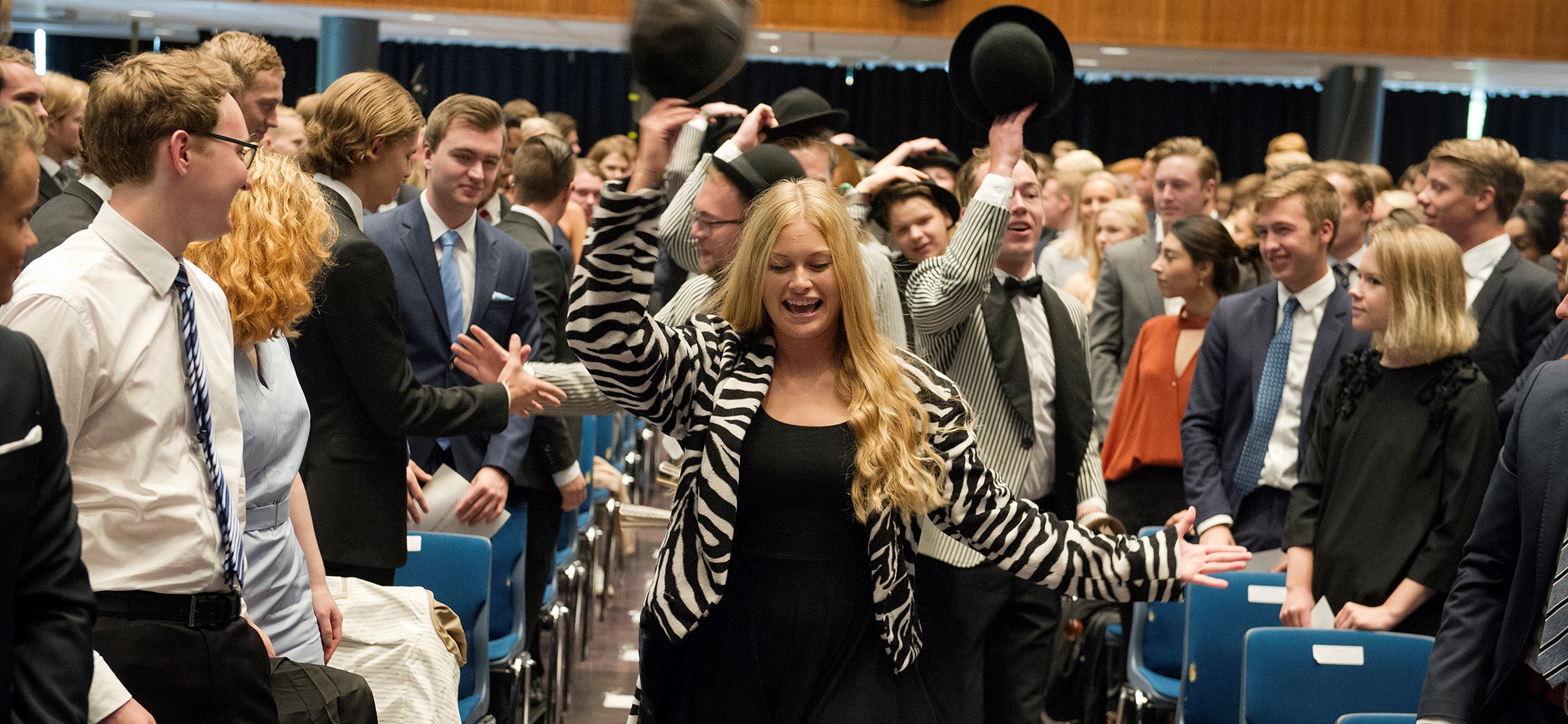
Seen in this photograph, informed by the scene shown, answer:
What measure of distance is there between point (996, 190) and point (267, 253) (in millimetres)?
1571

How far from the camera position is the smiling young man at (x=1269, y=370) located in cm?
397

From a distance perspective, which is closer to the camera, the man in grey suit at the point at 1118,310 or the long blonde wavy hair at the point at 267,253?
the long blonde wavy hair at the point at 267,253

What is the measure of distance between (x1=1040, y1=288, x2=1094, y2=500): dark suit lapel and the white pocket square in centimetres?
268

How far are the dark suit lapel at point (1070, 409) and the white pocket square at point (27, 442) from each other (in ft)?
8.80

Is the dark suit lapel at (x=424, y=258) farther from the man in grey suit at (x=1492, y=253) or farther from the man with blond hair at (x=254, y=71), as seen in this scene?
the man in grey suit at (x=1492, y=253)

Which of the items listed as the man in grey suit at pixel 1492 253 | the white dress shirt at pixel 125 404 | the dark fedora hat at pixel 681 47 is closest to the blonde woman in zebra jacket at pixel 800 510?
the dark fedora hat at pixel 681 47

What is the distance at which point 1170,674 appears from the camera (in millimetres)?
3986

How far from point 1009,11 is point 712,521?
1.68 m

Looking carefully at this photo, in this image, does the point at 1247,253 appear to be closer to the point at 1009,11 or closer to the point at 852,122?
the point at 1009,11

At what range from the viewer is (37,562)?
5.09ft

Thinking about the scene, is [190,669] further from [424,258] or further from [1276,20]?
[1276,20]

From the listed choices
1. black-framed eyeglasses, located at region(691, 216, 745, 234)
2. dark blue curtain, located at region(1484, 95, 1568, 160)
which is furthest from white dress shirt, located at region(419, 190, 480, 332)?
dark blue curtain, located at region(1484, 95, 1568, 160)

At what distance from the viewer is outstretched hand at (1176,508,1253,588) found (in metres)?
2.40

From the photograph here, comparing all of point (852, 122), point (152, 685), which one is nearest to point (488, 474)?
point (152, 685)
